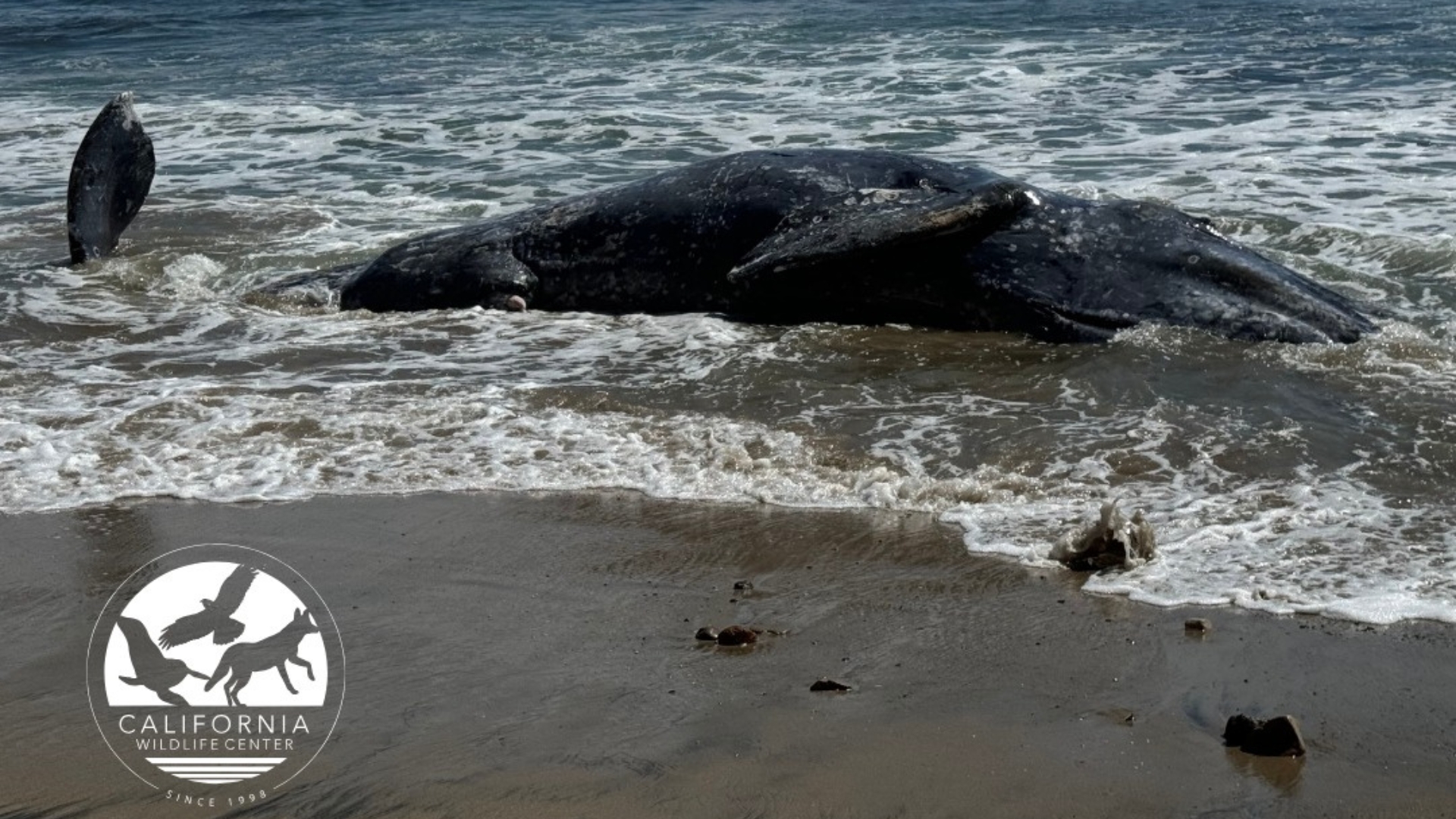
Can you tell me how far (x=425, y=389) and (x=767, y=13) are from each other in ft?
66.7

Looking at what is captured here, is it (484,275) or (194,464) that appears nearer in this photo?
(194,464)

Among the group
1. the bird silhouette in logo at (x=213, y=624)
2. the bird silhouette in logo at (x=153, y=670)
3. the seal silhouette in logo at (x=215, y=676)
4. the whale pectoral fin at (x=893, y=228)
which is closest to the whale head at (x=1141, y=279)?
the whale pectoral fin at (x=893, y=228)

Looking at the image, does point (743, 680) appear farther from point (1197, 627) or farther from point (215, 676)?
point (215, 676)

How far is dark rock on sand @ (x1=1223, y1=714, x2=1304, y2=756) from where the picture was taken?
11.3ft

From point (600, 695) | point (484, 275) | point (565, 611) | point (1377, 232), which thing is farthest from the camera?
point (1377, 232)

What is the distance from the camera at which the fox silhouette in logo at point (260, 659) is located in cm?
397

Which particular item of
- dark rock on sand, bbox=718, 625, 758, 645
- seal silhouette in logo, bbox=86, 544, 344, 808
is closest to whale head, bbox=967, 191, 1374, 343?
dark rock on sand, bbox=718, 625, 758, 645

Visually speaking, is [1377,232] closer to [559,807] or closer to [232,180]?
[559,807]

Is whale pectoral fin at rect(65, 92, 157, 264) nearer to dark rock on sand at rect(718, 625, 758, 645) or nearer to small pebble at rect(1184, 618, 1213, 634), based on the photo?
dark rock on sand at rect(718, 625, 758, 645)

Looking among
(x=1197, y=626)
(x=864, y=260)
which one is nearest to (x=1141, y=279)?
(x=864, y=260)

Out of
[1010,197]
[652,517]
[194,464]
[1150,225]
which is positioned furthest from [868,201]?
[194,464]

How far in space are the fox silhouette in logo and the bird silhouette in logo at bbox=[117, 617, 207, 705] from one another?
0.21ft

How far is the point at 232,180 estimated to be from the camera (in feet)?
43.9

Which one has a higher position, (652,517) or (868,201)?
(868,201)
